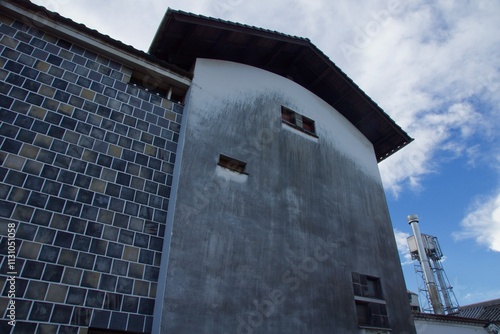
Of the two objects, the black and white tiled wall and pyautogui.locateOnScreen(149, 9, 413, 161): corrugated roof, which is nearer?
the black and white tiled wall

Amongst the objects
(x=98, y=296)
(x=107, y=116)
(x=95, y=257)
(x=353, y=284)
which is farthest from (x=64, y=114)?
(x=353, y=284)

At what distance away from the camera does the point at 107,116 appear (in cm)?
689

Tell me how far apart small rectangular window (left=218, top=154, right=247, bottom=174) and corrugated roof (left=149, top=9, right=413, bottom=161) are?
3.08 metres

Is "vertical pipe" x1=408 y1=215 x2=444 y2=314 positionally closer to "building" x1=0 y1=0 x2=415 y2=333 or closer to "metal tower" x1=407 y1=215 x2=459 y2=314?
"metal tower" x1=407 y1=215 x2=459 y2=314

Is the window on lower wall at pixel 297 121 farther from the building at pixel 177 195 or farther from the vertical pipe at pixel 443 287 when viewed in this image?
the vertical pipe at pixel 443 287

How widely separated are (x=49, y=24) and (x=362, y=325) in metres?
10.0

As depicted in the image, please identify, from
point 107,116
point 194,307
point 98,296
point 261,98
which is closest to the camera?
point 98,296

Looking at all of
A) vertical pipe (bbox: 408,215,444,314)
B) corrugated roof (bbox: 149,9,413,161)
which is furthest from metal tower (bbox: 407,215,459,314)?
corrugated roof (bbox: 149,9,413,161)

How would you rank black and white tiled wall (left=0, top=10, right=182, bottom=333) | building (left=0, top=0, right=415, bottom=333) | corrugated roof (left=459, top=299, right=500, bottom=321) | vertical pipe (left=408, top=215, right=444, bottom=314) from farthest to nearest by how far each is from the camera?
vertical pipe (left=408, top=215, right=444, bottom=314)
corrugated roof (left=459, top=299, right=500, bottom=321)
building (left=0, top=0, right=415, bottom=333)
black and white tiled wall (left=0, top=10, right=182, bottom=333)

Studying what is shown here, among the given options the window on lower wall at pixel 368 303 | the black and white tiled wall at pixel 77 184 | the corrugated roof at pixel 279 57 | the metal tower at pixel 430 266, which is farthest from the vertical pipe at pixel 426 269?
the black and white tiled wall at pixel 77 184

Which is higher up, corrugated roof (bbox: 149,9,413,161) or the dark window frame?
corrugated roof (bbox: 149,9,413,161)

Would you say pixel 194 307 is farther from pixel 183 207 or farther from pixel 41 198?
pixel 41 198

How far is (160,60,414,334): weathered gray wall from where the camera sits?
6.19m

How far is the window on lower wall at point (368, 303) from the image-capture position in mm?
8227
